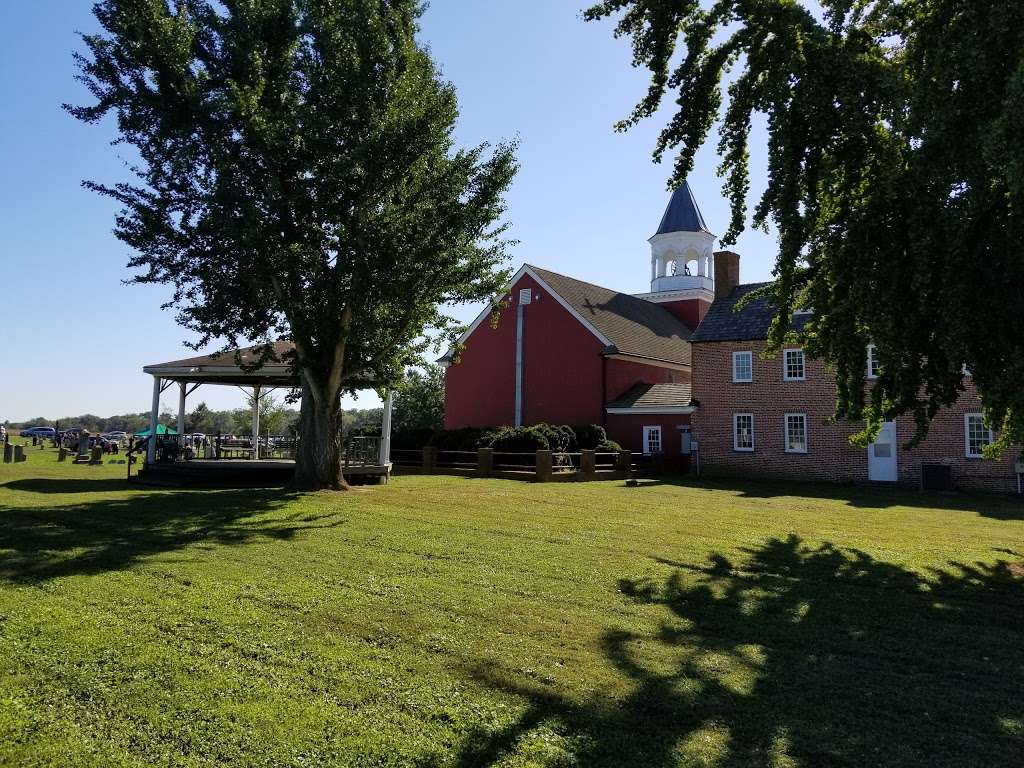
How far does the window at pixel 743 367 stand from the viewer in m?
28.0

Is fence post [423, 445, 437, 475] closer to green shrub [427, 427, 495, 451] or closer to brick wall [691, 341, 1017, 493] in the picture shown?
green shrub [427, 427, 495, 451]

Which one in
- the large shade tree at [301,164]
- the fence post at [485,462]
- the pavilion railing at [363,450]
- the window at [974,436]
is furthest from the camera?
the fence post at [485,462]

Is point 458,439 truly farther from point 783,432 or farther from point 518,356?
point 783,432

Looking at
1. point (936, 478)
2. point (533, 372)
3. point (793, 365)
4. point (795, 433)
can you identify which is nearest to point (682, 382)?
point (533, 372)

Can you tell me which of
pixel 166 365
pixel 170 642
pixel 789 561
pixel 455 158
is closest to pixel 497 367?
pixel 166 365

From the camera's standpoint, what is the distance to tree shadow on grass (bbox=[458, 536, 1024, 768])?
400cm

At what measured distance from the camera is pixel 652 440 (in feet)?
102

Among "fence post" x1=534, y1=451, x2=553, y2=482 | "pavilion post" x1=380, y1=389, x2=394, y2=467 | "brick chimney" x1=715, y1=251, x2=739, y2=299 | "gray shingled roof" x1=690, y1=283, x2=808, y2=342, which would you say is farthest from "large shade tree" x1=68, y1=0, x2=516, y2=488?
"brick chimney" x1=715, y1=251, x2=739, y2=299

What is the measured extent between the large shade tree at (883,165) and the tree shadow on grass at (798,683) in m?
2.68

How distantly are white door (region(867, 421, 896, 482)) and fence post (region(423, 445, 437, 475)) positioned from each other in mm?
16245

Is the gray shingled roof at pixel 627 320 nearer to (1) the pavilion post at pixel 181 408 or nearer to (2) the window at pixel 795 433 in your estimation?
(2) the window at pixel 795 433

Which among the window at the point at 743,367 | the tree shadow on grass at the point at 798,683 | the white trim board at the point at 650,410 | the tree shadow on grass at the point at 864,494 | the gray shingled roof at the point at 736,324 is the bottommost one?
the tree shadow on grass at the point at 864,494

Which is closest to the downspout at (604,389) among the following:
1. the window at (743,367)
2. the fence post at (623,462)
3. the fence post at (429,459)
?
the fence post at (623,462)

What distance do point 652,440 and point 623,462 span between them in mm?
4656
